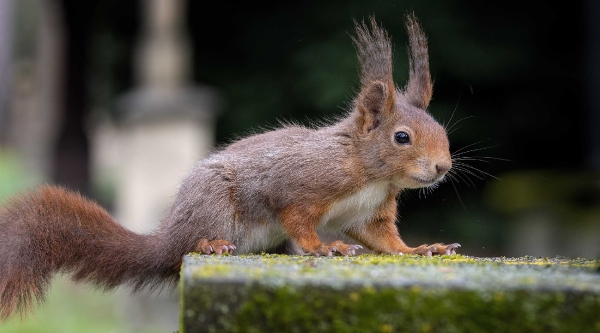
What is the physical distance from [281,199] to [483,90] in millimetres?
5809

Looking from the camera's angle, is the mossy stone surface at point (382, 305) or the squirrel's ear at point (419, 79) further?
the squirrel's ear at point (419, 79)

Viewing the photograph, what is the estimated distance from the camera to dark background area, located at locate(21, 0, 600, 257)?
823 cm

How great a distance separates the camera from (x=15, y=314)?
107 inches

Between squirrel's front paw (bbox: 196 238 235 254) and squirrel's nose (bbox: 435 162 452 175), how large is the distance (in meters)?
0.83

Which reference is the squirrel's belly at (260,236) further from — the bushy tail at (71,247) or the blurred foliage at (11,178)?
the blurred foliage at (11,178)

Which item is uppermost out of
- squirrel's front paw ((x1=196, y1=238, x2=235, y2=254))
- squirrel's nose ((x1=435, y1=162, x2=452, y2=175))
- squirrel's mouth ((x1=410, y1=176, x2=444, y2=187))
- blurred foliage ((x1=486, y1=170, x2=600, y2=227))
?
blurred foliage ((x1=486, y1=170, x2=600, y2=227))

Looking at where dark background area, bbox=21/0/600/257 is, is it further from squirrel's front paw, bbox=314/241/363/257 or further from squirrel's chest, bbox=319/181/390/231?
squirrel's front paw, bbox=314/241/363/257

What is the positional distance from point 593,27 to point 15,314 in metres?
6.58

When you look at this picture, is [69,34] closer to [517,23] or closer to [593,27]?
[517,23]

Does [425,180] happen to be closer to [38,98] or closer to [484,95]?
[484,95]

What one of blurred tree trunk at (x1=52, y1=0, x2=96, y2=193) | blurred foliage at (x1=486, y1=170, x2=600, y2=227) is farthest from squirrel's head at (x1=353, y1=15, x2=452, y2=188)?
blurred tree trunk at (x1=52, y1=0, x2=96, y2=193)

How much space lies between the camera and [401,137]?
3367mm

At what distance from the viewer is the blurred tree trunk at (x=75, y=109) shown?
36.7ft

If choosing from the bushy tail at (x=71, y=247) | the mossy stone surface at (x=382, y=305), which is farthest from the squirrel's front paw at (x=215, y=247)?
the mossy stone surface at (x=382, y=305)
